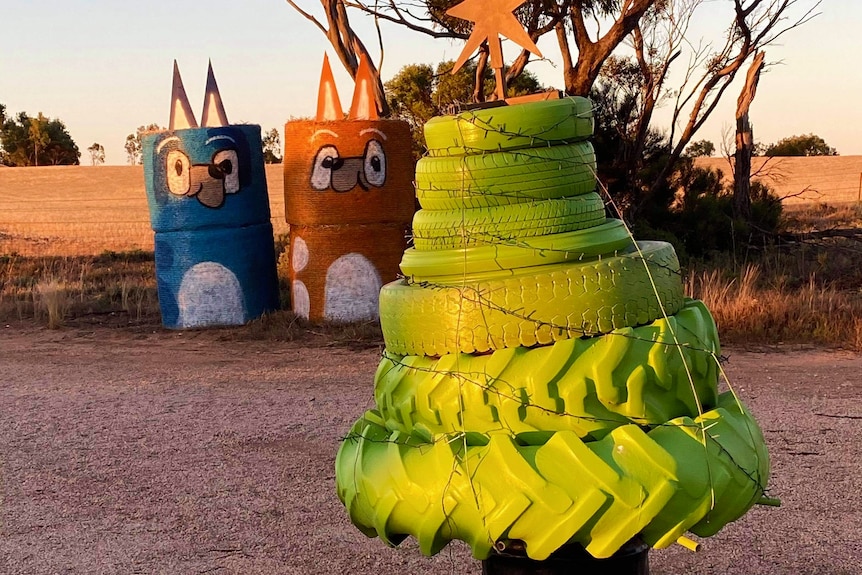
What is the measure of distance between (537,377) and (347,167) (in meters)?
7.37

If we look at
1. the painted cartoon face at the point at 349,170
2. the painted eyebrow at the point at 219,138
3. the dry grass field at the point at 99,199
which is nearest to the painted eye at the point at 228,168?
the painted eyebrow at the point at 219,138

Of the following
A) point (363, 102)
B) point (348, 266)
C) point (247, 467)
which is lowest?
point (247, 467)

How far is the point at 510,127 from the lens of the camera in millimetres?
2020

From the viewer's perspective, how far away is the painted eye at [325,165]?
9.04 metres

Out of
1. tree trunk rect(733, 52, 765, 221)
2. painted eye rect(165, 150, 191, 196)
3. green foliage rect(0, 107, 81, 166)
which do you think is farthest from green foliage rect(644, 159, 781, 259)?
green foliage rect(0, 107, 81, 166)

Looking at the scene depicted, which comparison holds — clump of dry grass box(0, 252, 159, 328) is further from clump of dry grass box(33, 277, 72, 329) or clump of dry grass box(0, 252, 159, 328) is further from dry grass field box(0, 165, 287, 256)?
dry grass field box(0, 165, 287, 256)

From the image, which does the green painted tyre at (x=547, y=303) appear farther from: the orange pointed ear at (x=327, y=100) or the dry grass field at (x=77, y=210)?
the dry grass field at (x=77, y=210)

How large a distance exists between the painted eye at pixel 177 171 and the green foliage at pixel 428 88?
514 cm

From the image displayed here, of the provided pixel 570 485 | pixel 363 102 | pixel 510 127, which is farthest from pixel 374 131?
pixel 570 485

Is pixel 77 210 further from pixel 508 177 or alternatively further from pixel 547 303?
pixel 547 303

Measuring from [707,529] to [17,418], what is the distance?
5.69 m

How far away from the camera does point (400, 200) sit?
9.17 m

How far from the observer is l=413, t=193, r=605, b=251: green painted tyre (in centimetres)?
200

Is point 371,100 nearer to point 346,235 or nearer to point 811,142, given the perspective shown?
point 346,235
